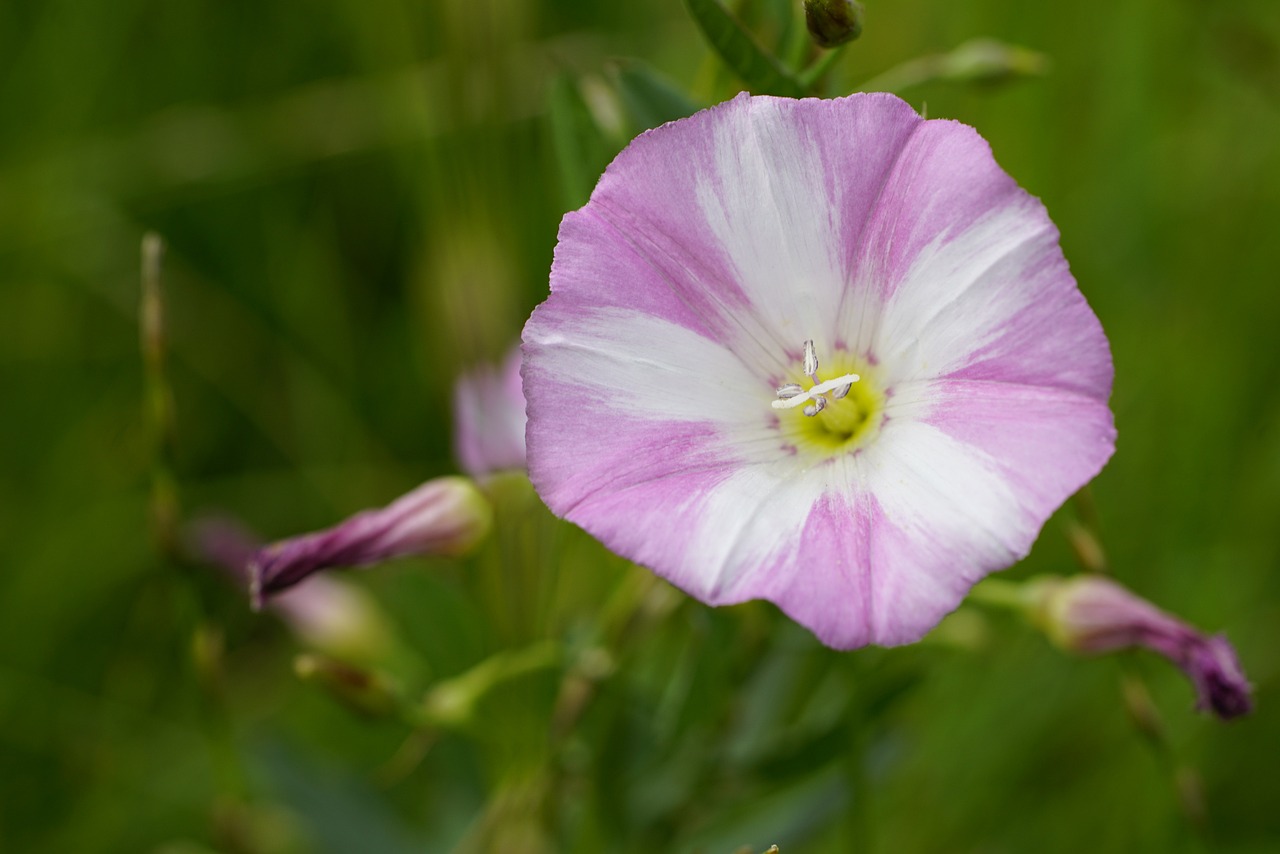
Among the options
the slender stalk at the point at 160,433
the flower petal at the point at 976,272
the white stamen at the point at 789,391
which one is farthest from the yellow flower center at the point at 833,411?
the slender stalk at the point at 160,433

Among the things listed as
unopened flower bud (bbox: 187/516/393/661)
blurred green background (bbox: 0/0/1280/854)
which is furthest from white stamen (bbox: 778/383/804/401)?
unopened flower bud (bbox: 187/516/393/661)

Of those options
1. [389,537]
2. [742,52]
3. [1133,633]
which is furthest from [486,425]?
[1133,633]

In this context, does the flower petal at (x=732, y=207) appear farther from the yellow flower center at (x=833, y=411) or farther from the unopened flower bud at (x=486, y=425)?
the unopened flower bud at (x=486, y=425)

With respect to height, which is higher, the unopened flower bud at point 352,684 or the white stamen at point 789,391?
the white stamen at point 789,391

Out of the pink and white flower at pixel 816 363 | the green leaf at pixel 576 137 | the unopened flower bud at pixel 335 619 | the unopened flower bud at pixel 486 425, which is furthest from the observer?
the unopened flower bud at pixel 335 619

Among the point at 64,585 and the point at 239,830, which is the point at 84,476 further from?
the point at 239,830

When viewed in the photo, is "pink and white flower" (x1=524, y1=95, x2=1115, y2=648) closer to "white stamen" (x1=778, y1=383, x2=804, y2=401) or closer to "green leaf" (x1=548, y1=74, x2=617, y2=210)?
"white stamen" (x1=778, y1=383, x2=804, y2=401)

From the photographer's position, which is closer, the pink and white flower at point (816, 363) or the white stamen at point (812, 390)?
the pink and white flower at point (816, 363)
